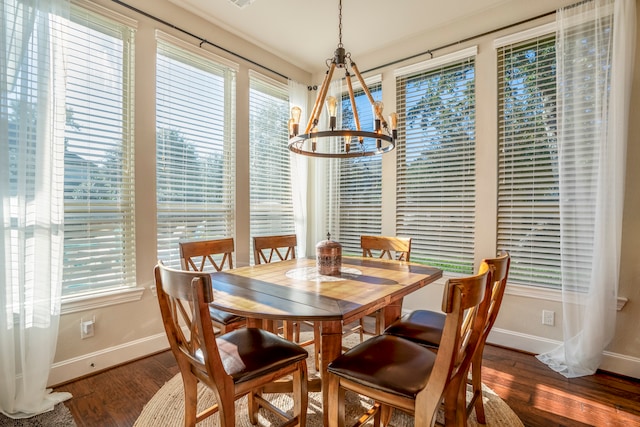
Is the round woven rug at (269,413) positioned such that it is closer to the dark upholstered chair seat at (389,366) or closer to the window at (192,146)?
the dark upholstered chair seat at (389,366)

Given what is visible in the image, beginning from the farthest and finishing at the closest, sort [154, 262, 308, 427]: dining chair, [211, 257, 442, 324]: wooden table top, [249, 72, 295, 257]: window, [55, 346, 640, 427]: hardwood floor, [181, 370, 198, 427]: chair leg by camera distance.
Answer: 1. [249, 72, 295, 257]: window
2. [55, 346, 640, 427]: hardwood floor
3. [181, 370, 198, 427]: chair leg
4. [211, 257, 442, 324]: wooden table top
5. [154, 262, 308, 427]: dining chair

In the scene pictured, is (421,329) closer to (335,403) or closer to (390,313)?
(390,313)

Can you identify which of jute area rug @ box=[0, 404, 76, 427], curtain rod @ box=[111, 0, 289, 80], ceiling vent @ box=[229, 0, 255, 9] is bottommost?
jute area rug @ box=[0, 404, 76, 427]

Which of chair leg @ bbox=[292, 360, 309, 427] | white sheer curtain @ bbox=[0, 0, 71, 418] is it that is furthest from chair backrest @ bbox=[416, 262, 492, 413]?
white sheer curtain @ bbox=[0, 0, 71, 418]

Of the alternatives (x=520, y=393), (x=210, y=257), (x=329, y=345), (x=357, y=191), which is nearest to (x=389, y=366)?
(x=329, y=345)

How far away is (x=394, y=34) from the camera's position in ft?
10.9

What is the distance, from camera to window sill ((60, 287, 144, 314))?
2236mm

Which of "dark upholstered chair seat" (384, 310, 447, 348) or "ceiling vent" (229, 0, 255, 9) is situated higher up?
"ceiling vent" (229, 0, 255, 9)

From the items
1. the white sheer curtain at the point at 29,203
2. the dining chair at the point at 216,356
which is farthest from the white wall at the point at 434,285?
the dining chair at the point at 216,356

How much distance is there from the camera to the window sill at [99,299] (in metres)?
2.24

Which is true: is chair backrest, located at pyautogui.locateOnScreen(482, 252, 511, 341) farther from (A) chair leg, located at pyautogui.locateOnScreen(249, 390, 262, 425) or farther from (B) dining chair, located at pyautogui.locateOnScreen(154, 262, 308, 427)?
(A) chair leg, located at pyautogui.locateOnScreen(249, 390, 262, 425)

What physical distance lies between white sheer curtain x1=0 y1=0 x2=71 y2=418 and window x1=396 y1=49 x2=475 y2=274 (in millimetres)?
2901

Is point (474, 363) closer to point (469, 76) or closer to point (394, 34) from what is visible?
point (469, 76)

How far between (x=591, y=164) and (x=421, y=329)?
1.78m
